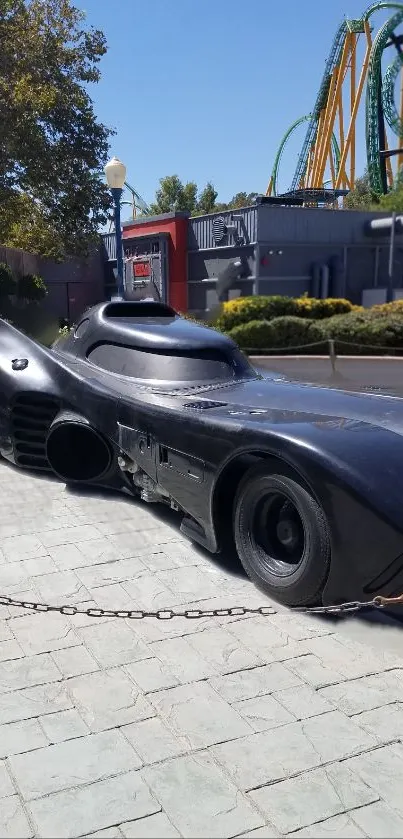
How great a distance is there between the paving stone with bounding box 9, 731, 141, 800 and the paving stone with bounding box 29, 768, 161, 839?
1.7 inches

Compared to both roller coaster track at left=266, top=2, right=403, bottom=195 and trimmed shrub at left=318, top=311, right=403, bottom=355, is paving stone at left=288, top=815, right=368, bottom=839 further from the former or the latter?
roller coaster track at left=266, top=2, right=403, bottom=195

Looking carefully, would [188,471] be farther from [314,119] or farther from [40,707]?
[314,119]

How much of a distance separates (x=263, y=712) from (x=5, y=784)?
1.02 m

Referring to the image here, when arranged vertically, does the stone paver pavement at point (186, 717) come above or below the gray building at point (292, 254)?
below

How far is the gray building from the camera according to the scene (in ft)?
73.3

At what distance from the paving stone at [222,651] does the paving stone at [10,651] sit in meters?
0.83

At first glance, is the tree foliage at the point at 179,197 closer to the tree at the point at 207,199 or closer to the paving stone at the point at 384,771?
the tree at the point at 207,199

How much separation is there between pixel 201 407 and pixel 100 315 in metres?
2.15

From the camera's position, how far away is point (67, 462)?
549 centimetres

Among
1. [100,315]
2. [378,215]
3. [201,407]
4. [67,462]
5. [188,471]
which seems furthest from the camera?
[378,215]

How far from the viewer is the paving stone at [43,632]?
321 cm

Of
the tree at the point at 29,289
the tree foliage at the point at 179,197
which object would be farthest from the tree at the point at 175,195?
the tree at the point at 29,289

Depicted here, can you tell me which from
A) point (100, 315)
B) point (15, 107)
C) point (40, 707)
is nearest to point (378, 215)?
point (15, 107)

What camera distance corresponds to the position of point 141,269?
2677 centimetres
